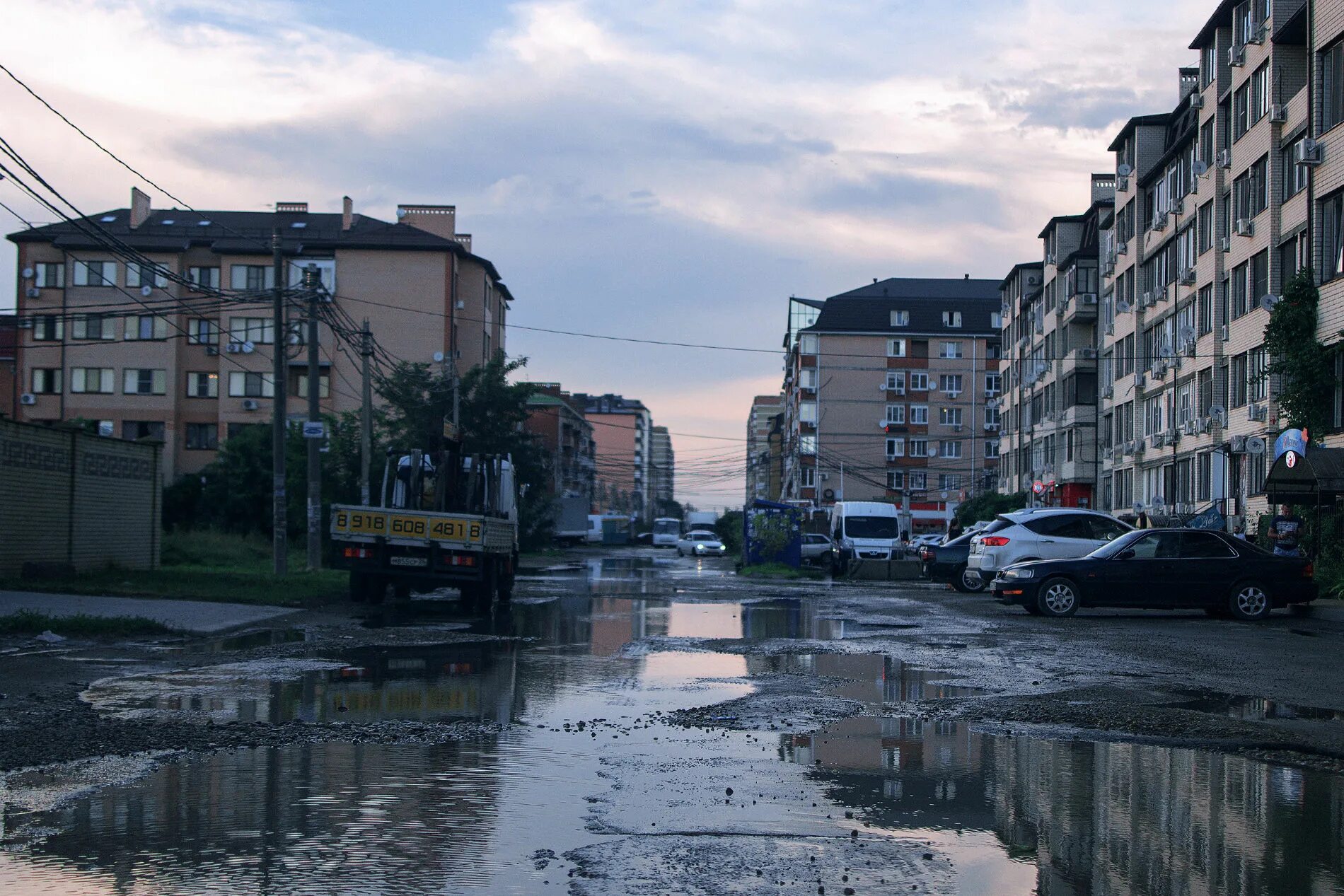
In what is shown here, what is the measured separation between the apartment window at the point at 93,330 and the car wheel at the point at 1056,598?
188ft

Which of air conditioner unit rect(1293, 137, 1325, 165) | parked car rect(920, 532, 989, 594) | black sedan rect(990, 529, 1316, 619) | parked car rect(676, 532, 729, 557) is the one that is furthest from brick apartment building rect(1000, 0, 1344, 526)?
parked car rect(676, 532, 729, 557)

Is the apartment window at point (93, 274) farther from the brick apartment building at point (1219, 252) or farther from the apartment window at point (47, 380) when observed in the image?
the brick apartment building at point (1219, 252)

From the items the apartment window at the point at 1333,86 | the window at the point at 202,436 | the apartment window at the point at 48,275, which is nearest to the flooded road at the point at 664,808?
the apartment window at the point at 1333,86

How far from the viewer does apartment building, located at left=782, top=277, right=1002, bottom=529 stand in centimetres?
10144

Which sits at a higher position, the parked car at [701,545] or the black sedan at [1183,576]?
the black sedan at [1183,576]

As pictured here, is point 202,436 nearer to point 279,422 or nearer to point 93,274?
point 93,274

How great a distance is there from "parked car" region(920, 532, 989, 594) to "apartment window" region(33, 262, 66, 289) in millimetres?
49942

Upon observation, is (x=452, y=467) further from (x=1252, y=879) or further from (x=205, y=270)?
(x=205, y=270)

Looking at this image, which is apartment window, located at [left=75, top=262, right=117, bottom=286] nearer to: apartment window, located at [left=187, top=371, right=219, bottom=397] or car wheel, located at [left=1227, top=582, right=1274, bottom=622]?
apartment window, located at [left=187, top=371, right=219, bottom=397]

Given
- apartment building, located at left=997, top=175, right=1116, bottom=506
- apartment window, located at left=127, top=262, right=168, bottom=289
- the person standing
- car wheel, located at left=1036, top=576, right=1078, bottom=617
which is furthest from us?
apartment window, located at left=127, top=262, right=168, bottom=289

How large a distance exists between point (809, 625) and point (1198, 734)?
11197 millimetres

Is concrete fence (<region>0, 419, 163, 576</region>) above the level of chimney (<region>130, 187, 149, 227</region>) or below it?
Result: below

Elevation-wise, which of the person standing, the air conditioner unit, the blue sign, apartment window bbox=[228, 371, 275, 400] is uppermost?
the air conditioner unit

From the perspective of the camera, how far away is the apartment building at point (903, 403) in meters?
101
